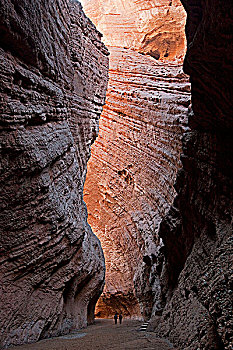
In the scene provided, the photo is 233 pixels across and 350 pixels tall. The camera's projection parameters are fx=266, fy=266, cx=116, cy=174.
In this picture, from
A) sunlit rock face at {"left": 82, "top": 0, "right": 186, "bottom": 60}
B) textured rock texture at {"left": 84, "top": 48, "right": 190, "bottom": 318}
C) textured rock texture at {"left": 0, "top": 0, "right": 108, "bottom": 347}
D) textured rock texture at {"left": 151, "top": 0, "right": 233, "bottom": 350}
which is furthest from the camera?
sunlit rock face at {"left": 82, "top": 0, "right": 186, "bottom": 60}

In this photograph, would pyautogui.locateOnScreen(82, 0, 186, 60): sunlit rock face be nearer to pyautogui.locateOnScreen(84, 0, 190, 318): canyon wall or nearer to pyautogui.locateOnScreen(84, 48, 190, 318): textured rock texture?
pyautogui.locateOnScreen(84, 0, 190, 318): canyon wall

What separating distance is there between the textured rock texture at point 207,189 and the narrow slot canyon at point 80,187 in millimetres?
20

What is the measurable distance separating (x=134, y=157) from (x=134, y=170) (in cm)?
71

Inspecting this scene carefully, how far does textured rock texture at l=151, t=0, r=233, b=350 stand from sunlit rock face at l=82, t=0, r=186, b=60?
1537 cm

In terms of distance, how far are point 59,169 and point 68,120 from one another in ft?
6.30

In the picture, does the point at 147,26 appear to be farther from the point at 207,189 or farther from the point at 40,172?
the point at 207,189

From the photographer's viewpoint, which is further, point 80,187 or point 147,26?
point 147,26

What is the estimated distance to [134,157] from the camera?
1462cm

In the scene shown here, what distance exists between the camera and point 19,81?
188 inches

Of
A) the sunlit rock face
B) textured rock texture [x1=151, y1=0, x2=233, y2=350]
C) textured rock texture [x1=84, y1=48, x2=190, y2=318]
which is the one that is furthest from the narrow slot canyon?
the sunlit rock face

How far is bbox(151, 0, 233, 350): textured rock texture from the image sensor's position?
272cm

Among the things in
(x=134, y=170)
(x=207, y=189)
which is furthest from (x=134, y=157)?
(x=207, y=189)

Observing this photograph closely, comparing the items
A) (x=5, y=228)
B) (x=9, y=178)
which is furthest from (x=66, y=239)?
(x=9, y=178)

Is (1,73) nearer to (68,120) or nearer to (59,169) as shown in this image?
(59,169)
